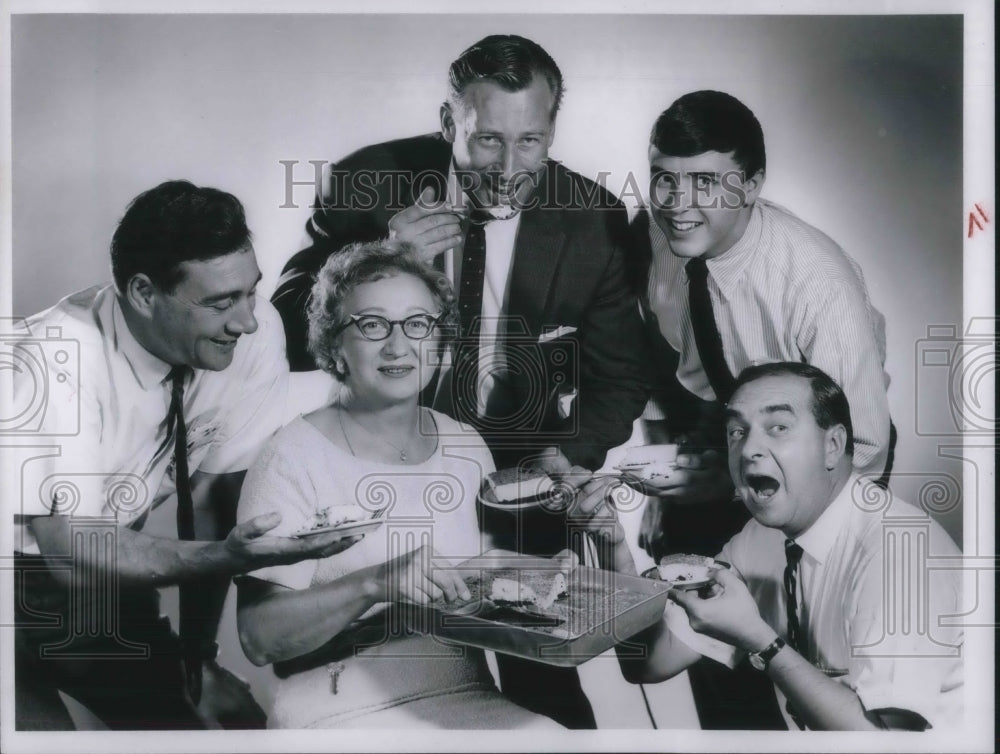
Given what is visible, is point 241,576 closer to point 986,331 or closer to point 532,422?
point 532,422

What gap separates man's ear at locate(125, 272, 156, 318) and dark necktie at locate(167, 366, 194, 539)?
19 centimetres

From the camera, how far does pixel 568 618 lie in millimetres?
2637

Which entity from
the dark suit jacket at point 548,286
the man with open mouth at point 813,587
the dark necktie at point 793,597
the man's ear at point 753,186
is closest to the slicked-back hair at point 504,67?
the dark suit jacket at point 548,286

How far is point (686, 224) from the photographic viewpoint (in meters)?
2.66

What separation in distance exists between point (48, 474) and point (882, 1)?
9.49 feet

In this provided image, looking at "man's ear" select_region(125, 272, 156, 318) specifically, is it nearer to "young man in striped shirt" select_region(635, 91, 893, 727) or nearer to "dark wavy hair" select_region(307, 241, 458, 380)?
"dark wavy hair" select_region(307, 241, 458, 380)

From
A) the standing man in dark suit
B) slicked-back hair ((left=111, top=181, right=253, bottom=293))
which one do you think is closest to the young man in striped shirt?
the standing man in dark suit

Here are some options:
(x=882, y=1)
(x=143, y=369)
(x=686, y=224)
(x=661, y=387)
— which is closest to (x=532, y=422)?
(x=661, y=387)

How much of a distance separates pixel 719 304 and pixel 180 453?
1.65 m

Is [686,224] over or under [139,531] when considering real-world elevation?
over

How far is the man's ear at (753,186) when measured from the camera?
2.67 meters

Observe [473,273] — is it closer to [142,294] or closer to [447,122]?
[447,122]

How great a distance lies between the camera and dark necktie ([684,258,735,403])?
267cm

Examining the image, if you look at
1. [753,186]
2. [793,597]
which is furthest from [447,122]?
[793,597]
